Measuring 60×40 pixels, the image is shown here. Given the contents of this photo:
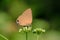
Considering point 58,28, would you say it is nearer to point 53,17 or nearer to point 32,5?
point 53,17

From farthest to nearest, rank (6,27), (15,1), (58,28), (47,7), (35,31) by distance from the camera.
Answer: (47,7), (15,1), (58,28), (6,27), (35,31)

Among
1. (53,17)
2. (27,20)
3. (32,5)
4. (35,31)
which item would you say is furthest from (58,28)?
(35,31)

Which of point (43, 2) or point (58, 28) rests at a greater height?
point (43, 2)

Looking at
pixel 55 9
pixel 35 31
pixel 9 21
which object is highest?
pixel 55 9

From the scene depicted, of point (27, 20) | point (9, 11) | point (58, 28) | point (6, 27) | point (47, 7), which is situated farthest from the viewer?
point (47, 7)

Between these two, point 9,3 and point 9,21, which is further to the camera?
point 9,3

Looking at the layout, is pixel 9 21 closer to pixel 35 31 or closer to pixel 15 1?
pixel 15 1

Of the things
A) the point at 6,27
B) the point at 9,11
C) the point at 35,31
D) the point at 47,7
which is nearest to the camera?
the point at 35,31

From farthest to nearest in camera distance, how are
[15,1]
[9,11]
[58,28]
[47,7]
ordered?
[47,7] → [15,1] → [9,11] → [58,28]

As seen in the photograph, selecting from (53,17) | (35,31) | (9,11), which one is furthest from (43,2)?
(35,31)
